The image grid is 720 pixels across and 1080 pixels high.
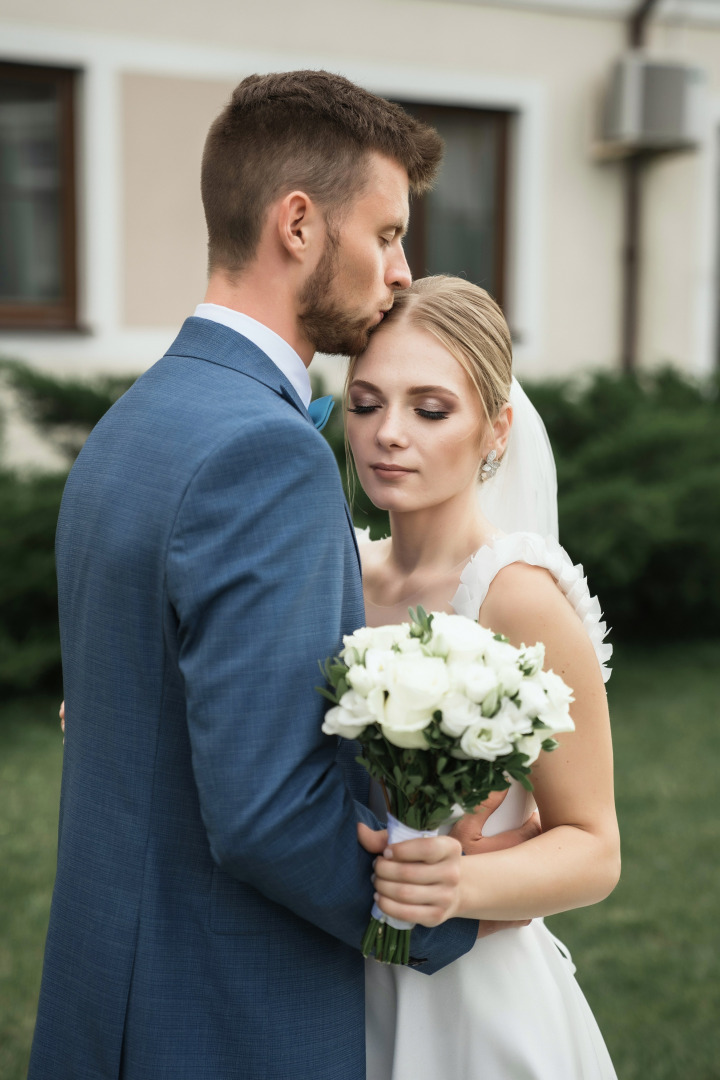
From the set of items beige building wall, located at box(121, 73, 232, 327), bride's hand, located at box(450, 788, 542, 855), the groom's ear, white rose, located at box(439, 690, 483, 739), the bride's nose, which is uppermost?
beige building wall, located at box(121, 73, 232, 327)

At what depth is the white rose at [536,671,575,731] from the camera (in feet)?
4.94

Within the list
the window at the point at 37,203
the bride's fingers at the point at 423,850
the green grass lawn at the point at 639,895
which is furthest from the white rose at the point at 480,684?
the window at the point at 37,203

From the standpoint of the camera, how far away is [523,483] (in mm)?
2521

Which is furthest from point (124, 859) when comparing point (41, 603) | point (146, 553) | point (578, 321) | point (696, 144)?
point (696, 144)

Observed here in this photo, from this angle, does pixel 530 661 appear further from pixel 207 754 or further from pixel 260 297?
pixel 260 297

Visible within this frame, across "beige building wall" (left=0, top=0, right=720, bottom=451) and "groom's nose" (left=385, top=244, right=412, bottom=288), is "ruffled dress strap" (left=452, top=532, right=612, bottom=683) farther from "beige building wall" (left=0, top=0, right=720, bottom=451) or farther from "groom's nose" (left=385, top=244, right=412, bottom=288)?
"beige building wall" (left=0, top=0, right=720, bottom=451)

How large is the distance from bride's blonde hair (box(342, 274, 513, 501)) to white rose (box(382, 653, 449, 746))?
2.80 ft

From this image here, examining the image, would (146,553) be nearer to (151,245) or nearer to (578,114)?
(151,245)

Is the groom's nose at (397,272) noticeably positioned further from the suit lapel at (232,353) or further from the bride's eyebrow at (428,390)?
the suit lapel at (232,353)

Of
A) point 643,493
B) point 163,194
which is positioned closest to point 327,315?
point 643,493

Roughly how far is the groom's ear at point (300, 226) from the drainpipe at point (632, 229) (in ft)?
26.6

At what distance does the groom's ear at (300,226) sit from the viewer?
5.90ft

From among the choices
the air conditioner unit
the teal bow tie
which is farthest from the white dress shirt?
the air conditioner unit

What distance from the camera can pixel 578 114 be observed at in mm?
9078
